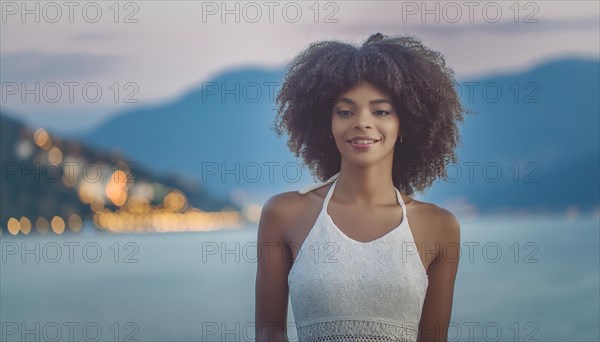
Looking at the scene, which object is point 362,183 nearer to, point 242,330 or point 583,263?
point 242,330

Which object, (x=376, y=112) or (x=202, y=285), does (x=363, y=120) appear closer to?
(x=376, y=112)

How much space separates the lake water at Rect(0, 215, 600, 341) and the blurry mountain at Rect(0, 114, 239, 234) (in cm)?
19

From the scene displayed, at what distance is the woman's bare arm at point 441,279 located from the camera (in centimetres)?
282

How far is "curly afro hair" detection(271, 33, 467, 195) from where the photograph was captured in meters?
2.74

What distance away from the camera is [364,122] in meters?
2.70

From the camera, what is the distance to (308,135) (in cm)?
295

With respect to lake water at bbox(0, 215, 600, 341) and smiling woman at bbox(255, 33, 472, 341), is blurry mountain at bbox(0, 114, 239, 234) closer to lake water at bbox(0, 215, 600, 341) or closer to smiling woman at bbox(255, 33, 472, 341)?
lake water at bbox(0, 215, 600, 341)

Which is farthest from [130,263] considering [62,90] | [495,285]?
[495,285]

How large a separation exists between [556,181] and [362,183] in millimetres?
2343

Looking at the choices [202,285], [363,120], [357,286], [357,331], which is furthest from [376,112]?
[202,285]

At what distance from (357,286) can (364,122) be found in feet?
1.52

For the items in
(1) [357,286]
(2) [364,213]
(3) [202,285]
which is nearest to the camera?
(1) [357,286]

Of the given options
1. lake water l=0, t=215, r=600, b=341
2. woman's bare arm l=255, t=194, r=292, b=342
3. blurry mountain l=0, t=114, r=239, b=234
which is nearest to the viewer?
woman's bare arm l=255, t=194, r=292, b=342

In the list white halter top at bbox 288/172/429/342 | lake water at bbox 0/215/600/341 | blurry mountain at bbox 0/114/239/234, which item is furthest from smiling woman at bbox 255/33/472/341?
blurry mountain at bbox 0/114/239/234
